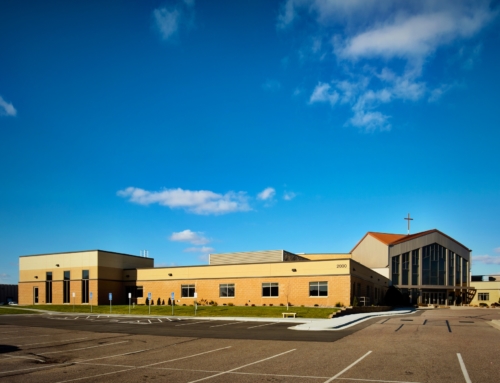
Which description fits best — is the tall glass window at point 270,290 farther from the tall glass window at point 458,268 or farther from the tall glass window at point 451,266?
the tall glass window at point 458,268

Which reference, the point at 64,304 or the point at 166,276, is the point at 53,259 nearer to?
the point at 64,304

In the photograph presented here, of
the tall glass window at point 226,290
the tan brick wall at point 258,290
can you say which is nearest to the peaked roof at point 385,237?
the tan brick wall at point 258,290

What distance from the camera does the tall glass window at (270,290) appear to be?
5069cm

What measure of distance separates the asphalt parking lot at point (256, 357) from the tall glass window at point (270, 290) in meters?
27.1

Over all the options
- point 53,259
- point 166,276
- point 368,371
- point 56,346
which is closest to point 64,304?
point 53,259

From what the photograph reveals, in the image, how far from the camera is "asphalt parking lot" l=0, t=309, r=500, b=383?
39.8 feet

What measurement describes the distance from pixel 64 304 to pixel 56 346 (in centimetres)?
4729

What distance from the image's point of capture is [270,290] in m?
51.1

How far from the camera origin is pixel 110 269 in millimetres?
62312

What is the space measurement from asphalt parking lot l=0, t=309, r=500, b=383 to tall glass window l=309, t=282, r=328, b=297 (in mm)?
24288

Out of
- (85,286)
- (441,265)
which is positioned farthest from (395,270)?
(85,286)

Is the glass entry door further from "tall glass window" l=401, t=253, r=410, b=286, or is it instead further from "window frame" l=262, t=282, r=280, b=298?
"window frame" l=262, t=282, r=280, b=298

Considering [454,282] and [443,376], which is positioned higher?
[443,376]

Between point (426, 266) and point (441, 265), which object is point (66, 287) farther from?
point (441, 265)
